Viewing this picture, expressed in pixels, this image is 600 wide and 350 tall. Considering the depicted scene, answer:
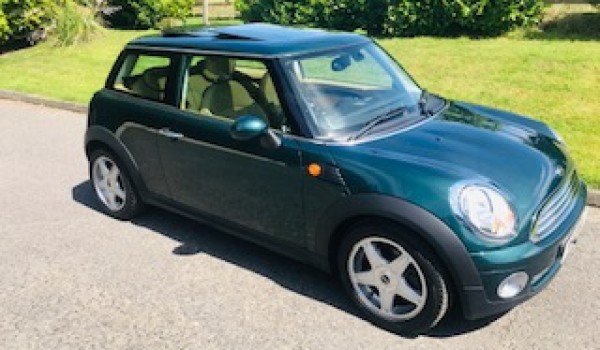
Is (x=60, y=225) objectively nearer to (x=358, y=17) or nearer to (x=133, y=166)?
(x=133, y=166)

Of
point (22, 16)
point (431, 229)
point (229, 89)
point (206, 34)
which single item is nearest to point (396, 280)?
point (431, 229)

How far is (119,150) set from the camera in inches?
A: 192

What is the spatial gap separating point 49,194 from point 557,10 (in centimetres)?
1049

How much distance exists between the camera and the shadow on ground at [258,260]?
3.52 meters

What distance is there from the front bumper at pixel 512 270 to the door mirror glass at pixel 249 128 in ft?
4.79

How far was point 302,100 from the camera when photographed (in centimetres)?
373

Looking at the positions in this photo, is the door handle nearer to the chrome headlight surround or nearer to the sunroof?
the sunroof

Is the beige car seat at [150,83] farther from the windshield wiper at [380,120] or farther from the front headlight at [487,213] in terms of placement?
the front headlight at [487,213]

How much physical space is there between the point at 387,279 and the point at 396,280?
63mm

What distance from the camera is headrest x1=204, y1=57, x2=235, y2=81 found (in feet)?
13.8

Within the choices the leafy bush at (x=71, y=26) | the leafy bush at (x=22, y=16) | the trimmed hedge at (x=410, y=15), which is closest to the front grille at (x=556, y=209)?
the trimmed hedge at (x=410, y=15)

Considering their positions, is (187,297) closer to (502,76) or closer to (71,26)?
(502,76)

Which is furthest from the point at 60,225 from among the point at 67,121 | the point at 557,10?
the point at 557,10

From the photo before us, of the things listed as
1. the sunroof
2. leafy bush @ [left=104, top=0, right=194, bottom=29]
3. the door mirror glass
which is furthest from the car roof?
leafy bush @ [left=104, top=0, right=194, bottom=29]
